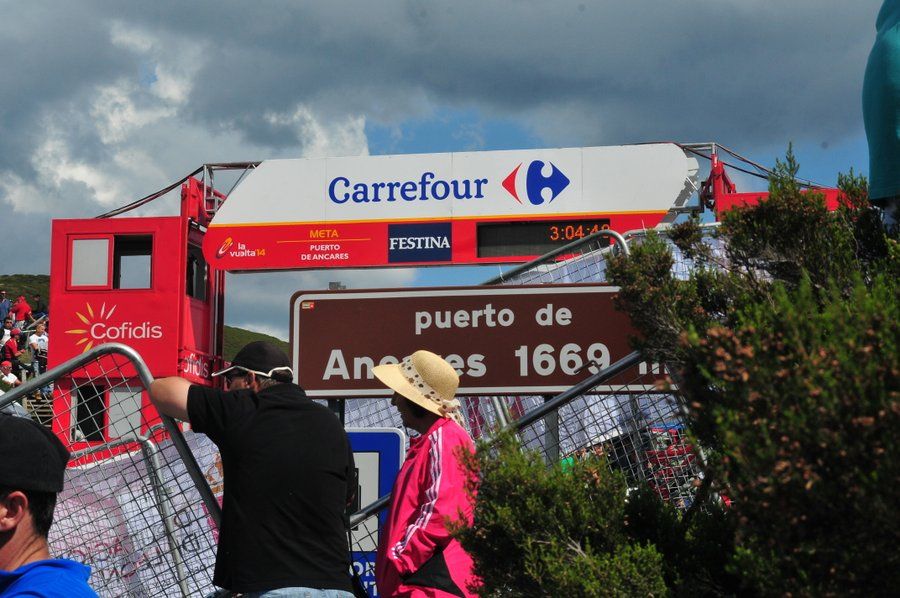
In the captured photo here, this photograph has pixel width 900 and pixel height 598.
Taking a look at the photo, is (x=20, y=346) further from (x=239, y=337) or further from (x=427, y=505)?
(x=239, y=337)

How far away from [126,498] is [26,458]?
2096mm

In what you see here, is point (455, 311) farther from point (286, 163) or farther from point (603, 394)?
point (286, 163)

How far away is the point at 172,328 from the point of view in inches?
748

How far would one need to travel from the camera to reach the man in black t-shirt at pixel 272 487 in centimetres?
326

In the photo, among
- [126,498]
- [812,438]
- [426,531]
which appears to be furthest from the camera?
[126,498]

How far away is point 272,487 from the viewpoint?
10.9ft

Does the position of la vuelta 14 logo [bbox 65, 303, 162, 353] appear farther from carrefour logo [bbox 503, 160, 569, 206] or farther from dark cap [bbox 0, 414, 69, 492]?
dark cap [bbox 0, 414, 69, 492]

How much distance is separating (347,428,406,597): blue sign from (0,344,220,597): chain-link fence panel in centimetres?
65

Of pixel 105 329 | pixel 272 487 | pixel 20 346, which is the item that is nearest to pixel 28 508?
pixel 272 487

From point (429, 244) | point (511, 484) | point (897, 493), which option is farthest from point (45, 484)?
point (429, 244)

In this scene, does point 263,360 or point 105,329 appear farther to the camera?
point 105,329

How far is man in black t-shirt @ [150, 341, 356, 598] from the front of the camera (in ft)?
10.7

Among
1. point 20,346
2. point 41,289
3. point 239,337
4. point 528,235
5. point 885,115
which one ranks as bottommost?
point 885,115

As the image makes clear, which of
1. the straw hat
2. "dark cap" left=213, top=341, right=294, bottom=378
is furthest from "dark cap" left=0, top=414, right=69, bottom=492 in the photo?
the straw hat
